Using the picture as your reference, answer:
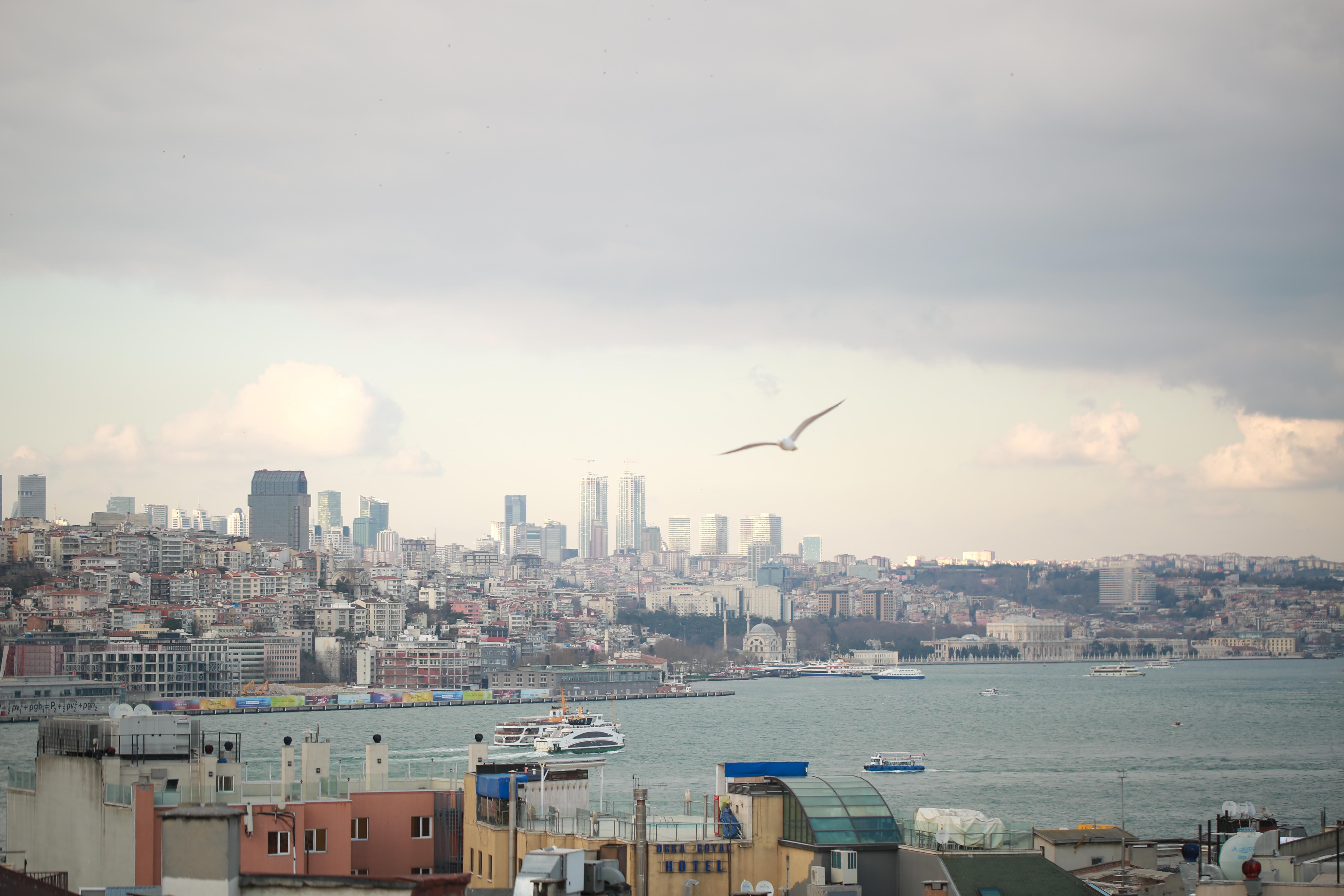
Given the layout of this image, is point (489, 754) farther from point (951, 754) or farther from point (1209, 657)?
point (1209, 657)

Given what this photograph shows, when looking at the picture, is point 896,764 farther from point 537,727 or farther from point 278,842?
point 278,842

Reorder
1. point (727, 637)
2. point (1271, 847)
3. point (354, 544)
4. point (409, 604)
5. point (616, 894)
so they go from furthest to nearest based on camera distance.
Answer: point (354, 544) < point (727, 637) < point (409, 604) < point (1271, 847) < point (616, 894)

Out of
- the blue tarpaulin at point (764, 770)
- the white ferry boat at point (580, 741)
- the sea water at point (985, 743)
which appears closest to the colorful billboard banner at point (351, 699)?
the sea water at point (985, 743)

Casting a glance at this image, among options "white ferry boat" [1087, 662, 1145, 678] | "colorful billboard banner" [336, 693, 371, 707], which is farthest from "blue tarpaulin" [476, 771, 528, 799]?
"white ferry boat" [1087, 662, 1145, 678]

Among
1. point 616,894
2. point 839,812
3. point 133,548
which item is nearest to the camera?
point 616,894

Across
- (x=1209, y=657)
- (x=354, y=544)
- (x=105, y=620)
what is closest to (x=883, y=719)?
(x=105, y=620)

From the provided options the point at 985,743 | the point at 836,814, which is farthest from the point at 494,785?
the point at 985,743
